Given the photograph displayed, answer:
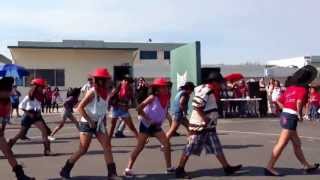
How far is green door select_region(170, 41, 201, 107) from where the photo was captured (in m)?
22.2

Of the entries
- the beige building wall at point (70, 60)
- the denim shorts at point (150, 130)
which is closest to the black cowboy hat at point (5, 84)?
the denim shorts at point (150, 130)

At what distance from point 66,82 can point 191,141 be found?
32.9m

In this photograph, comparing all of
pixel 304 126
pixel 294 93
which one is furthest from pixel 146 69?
pixel 294 93

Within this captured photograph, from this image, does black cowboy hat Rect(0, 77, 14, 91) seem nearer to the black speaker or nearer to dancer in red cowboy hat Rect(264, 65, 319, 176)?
dancer in red cowboy hat Rect(264, 65, 319, 176)

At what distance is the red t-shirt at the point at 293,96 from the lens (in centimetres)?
951

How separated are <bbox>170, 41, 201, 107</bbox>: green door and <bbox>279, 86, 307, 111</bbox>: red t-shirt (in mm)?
12385

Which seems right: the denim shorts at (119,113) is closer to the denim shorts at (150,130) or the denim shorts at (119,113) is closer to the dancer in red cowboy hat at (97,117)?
the denim shorts at (150,130)

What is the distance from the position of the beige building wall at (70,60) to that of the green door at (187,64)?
49.1 feet

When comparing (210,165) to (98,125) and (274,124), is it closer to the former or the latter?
(98,125)

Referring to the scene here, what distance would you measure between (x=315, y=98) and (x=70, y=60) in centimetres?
2111

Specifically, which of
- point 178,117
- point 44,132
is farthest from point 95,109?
point 178,117

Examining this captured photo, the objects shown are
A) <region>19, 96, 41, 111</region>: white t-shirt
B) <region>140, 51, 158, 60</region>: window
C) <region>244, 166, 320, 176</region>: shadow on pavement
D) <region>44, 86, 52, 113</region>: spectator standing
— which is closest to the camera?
<region>244, 166, 320, 176</region>: shadow on pavement

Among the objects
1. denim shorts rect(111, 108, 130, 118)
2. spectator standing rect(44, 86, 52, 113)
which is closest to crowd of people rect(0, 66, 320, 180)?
denim shorts rect(111, 108, 130, 118)

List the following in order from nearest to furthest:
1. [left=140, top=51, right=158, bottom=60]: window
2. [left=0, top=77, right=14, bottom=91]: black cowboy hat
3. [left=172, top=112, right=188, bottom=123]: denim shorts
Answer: [left=0, top=77, right=14, bottom=91]: black cowboy hat → [left=172, top=112, right=188, bottom=123]: denim shorts → [left=140, top=51, right=158, bottom=60]: window
